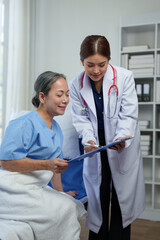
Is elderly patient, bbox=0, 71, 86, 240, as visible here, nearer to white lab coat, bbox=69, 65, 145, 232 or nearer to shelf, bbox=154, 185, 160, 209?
white lab coat, bbox=69, 65, 145, 232

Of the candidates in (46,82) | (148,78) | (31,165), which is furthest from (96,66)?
(148,78)

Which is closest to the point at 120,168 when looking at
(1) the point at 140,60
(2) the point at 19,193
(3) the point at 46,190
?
(3) the point at 46,190

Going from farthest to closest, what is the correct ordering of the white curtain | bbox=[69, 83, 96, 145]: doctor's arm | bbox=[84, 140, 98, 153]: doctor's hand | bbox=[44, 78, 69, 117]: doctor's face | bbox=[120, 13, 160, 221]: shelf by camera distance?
1. the white curtain
2. bbox=[120, 13, 160, 221]: shelf
3. bbox=[69, 83, 96, 145]: doctor's arm
4. bbox=[84, 140, 98, 153]: doctor's hand
5. bbox=[44, 78, 69, 117]: doctor's face

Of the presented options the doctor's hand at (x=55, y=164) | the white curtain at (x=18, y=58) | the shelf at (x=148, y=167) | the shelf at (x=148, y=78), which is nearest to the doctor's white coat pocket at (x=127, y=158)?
the doctor's hand at (x=55, y=164)

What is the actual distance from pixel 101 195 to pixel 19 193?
667mm

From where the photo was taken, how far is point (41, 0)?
3.53 m

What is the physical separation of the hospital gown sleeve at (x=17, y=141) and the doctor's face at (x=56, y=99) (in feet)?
0.59

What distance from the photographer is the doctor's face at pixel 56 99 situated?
57.5 inches

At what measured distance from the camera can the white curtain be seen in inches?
120

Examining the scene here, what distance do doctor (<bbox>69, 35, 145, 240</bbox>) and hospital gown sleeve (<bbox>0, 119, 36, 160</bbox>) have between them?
0.45m

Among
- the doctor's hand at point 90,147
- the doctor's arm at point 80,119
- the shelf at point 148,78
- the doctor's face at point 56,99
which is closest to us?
the doctor's face at point 56,99

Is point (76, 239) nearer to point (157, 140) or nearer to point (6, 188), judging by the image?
point (6, 188)

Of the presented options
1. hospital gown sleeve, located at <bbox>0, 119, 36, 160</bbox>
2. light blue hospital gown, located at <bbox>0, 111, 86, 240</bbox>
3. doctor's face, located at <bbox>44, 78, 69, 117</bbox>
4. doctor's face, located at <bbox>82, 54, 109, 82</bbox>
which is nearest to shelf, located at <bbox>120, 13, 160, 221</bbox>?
doctor's face, located at <bbox>82, 54, 109, 82</bbox>

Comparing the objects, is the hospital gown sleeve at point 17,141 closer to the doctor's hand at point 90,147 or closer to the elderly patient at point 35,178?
the elderly patient at point 35,178
